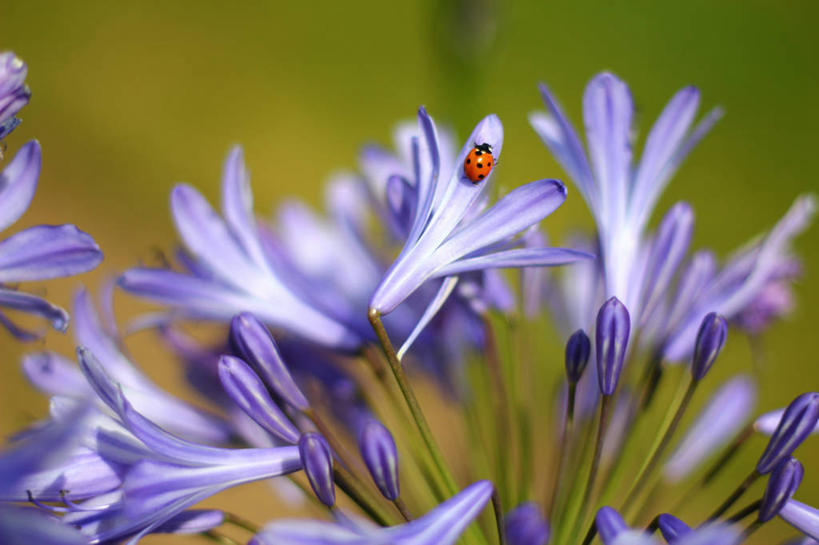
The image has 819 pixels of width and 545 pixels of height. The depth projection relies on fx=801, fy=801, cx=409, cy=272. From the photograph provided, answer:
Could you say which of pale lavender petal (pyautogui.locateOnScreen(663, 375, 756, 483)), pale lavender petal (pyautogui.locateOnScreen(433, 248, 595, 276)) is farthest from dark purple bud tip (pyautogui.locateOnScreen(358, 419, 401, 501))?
pale lavender petal (pyautogui.locateOnScreen(663, 375, 756, 483))

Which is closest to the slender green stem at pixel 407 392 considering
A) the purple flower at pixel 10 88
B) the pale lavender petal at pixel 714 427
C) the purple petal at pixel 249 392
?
the purple petal at pixel 249 392

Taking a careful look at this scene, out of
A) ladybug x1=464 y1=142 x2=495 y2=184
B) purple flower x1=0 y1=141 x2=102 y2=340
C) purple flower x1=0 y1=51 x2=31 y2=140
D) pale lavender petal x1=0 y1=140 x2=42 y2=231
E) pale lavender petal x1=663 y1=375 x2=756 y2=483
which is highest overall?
purple flower x1=0 y1=51 x2=31 y2=140

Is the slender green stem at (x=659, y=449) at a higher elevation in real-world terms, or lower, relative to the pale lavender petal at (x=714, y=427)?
higher

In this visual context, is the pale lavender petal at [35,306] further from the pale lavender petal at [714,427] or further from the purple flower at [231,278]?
the pale lavender petal at [714,427]

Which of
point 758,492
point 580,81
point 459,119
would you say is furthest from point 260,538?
point 580,81

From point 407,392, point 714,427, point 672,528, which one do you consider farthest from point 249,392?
point 714,427

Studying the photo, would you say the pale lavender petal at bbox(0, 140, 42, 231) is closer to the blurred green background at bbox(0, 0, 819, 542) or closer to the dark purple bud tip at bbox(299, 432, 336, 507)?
the dark purple bud tip at bbox(299, 432, 336, 507)
